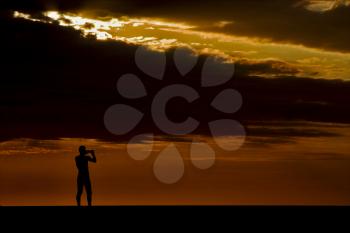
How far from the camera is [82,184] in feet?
96.0
